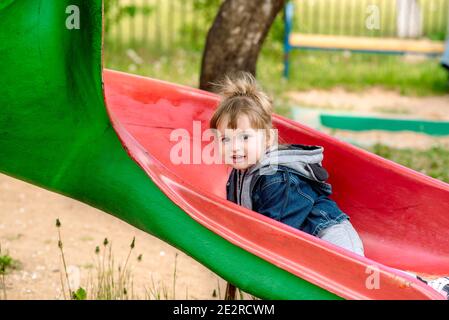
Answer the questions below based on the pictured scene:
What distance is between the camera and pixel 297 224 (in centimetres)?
279

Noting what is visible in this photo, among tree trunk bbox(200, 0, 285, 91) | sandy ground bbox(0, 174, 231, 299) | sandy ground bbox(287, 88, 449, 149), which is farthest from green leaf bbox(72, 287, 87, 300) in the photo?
sandy ground bbox(287, 88, 449, 149)

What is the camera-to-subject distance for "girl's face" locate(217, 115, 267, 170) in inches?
109

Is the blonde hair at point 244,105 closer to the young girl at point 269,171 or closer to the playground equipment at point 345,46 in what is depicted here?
the young girl at point 269,171

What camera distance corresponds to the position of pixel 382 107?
24.5ft

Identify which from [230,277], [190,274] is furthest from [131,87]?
[230,277]

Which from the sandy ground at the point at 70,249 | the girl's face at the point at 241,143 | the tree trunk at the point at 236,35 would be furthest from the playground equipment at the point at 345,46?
the girl's face at the point at 241,143

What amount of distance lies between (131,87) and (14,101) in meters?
1.05

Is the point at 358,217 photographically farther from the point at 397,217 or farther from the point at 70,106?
the point at 70,106

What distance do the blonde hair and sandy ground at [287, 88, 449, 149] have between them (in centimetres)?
323

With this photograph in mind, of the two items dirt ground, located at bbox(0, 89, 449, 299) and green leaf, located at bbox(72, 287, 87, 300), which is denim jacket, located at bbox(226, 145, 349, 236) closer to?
dirt ground, located at bbox(0, 89, 449, 299)

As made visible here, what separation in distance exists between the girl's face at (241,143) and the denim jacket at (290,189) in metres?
0.05

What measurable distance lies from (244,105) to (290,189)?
1.03 ft

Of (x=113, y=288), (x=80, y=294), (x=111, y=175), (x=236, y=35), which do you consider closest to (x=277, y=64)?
(x=236, y=35)

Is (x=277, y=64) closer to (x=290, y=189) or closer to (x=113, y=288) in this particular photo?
(x=113, y=288)
